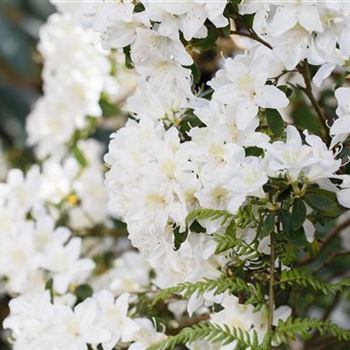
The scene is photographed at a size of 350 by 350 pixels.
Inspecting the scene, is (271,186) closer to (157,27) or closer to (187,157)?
(187,157)

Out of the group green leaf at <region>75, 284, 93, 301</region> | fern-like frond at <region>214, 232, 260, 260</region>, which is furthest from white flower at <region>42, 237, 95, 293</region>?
fern-like frond at <region>214, 232, 260, 260</region>

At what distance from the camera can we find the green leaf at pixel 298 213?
3.02ft

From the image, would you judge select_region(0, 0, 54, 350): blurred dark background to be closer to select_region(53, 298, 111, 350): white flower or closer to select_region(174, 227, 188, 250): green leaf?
select_region(53, 298, 111, 350): white flower

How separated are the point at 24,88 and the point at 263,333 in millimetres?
2488

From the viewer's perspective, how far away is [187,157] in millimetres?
953

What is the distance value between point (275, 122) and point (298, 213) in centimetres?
11

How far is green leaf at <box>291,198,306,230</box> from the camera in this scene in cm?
92

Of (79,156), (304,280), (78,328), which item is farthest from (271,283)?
(79,156)

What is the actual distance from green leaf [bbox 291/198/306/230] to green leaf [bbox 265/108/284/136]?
9 cm

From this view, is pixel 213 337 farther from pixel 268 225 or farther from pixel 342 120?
pixel 342 120

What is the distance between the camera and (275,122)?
976 mm

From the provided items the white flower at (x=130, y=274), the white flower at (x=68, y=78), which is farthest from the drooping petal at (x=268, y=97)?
the white flower at (x=68, y=78)

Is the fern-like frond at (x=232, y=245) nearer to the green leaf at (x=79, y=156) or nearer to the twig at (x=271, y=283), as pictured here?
the twig at (x=271, y=283)

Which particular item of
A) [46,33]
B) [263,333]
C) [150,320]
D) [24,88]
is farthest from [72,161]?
[24,88]
